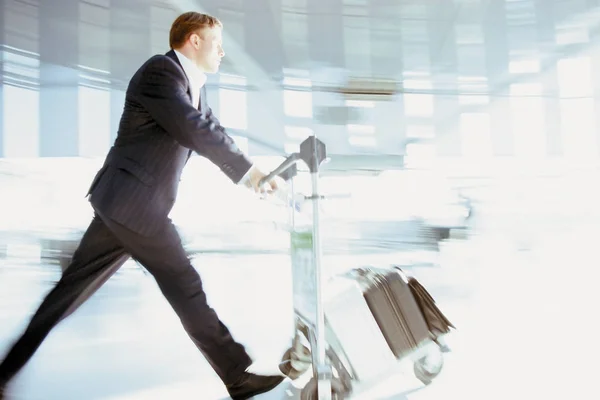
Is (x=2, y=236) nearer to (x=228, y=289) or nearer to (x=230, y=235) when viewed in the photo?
(x=230, y=235)

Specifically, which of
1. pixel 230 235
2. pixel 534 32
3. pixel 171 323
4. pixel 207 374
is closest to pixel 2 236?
pixel 230 235

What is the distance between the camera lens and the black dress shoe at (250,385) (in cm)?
121

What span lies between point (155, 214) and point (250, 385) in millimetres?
512

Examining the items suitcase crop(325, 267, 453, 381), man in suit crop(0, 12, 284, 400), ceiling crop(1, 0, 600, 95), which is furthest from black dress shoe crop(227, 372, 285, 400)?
ceiling crop(1, 0, 600, 95)

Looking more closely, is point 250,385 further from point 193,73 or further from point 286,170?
point 193,73

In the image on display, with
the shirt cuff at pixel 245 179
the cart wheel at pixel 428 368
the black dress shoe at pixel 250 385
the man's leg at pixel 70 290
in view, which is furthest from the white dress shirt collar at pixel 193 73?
the cart wheel at pixel 428 368

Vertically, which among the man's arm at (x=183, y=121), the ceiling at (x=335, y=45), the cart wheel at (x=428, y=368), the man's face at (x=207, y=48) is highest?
the ceiling at (x=335, y=45)

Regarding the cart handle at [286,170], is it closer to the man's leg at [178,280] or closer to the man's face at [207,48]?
the man's leg at [178,280]

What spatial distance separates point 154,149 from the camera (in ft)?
3.85

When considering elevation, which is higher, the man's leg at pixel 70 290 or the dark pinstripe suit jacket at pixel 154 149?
the dark pinstripe suit jacket at pixel 154 149

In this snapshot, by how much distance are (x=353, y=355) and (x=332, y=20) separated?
3.65 metres

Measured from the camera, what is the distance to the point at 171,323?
2.45m

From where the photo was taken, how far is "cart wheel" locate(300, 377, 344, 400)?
43.3 inches

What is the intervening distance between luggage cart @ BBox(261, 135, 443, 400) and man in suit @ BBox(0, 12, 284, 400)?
9 centimetres
